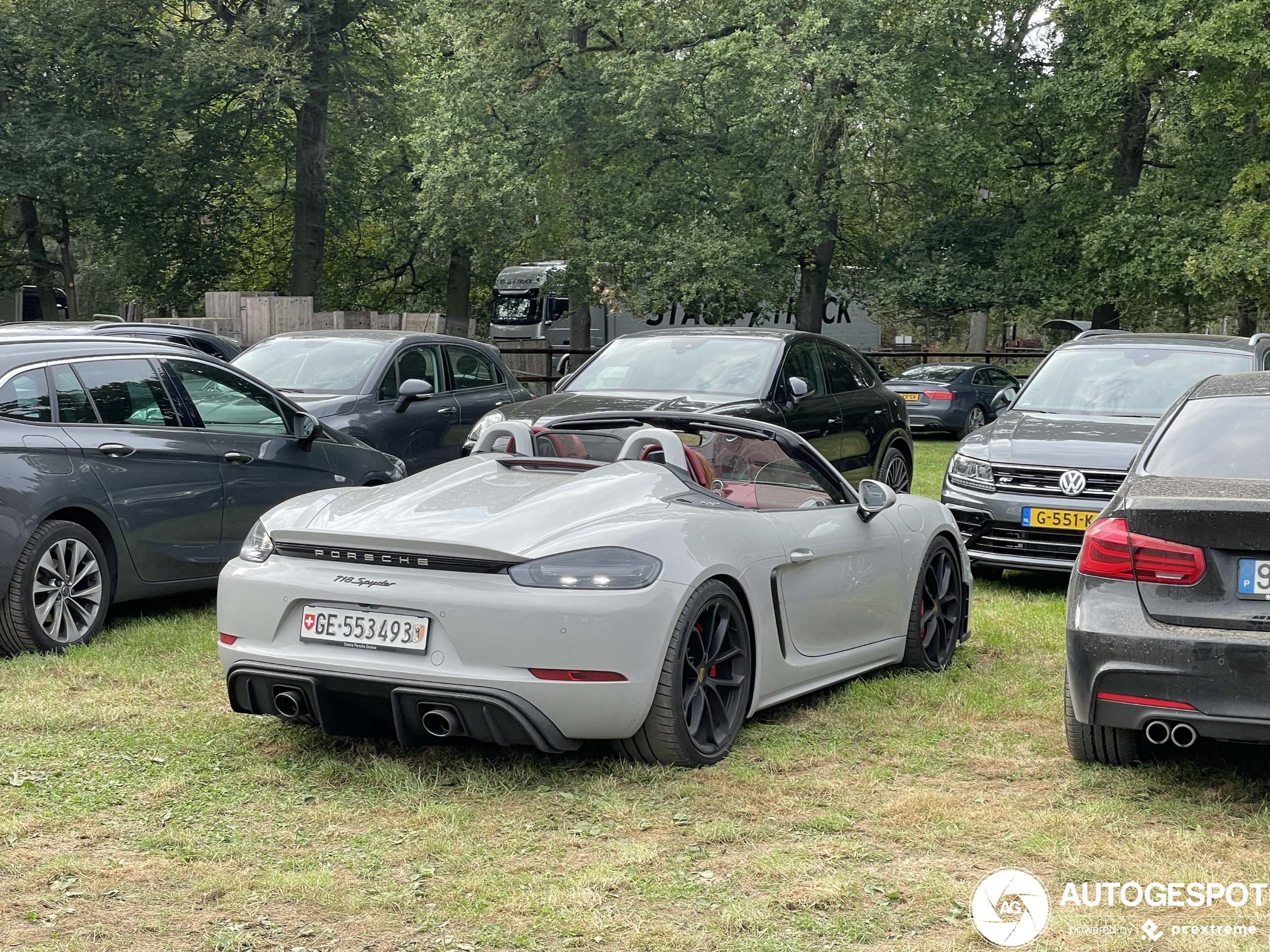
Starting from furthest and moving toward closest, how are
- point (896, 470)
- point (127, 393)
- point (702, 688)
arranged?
point (896, 470) → point (127, 393) → point (702, 688)

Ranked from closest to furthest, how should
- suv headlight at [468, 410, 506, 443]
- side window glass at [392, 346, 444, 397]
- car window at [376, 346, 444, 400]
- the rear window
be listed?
1. the rear window
2. suv headlight at [468, 410, 506, 443]
3. car window at [376, 346, 444, 400]
4. side window glass at [392, 346, 444, 397]

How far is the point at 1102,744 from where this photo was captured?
5.45 meters

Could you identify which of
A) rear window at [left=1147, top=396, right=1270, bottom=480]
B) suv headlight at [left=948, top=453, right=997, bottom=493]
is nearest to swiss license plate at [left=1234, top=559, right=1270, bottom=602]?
rear window at [left=1147, top=396, right=1270, bottom=480]

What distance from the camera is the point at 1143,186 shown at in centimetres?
2908

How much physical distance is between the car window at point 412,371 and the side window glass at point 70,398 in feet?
14.6

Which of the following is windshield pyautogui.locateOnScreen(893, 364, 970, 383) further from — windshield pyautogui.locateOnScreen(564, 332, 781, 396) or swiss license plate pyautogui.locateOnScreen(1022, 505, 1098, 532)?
swiss license plate pyautogui.locateOnScreen(1022, 505, 1098, 532)

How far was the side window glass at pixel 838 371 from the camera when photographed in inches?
506

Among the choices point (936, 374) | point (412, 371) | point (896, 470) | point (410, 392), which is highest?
point (412, 371)

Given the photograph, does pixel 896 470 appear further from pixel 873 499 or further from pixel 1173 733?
pixel 1173 733

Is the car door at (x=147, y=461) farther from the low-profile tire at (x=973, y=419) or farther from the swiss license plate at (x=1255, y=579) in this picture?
the low-profile tire at (x=973, y=419)

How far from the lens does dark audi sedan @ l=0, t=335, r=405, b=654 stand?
7.17 m

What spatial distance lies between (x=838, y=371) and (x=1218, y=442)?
25.0 ft

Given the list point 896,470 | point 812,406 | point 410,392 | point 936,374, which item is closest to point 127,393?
point 410,392

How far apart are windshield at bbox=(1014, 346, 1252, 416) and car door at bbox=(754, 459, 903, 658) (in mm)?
4232
